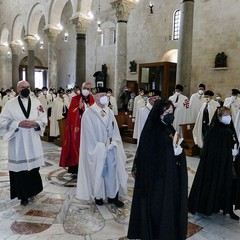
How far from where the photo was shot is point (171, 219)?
9.78 ft

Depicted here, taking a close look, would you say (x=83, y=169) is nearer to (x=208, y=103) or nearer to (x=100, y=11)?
(x=208, y=103)

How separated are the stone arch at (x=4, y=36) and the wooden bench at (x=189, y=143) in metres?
22.7

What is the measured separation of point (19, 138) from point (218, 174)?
10.3 ft

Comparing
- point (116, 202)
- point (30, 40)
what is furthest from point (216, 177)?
point (30, 40)

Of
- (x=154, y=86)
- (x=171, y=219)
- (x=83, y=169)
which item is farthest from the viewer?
(x=154, y=86)

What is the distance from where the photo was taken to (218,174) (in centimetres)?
427

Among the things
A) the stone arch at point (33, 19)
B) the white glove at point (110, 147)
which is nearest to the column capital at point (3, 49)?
the stone arch at point (33, 19)

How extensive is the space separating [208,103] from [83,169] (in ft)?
18.1

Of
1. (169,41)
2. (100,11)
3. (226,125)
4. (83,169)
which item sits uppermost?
(100,11)

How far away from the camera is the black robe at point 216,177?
13.9ft

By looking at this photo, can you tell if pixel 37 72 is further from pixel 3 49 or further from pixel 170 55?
pixel 170 55

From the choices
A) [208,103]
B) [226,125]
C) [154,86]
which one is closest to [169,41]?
[154,86]

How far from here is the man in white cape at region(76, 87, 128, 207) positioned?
463 centimetres

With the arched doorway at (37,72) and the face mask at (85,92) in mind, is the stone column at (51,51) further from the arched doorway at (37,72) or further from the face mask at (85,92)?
the face mask at (85,92)
